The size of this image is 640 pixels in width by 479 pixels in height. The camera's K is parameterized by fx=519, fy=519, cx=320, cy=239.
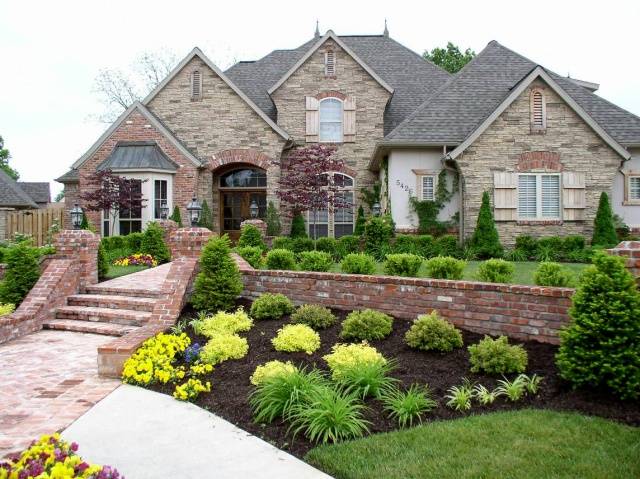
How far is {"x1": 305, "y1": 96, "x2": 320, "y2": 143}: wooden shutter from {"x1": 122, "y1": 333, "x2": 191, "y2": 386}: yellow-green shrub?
14.2 metres

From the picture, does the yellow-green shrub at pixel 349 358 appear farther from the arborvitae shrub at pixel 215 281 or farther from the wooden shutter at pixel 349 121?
the wooden shutter at pixel 349 121

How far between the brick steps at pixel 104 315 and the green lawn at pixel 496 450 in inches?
218

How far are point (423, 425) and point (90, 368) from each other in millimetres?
4364

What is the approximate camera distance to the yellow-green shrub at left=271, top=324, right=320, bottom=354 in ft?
20.4

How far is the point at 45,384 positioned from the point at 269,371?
272 centimetres

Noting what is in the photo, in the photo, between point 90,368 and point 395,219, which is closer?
point 90,368

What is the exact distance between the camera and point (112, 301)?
941cm

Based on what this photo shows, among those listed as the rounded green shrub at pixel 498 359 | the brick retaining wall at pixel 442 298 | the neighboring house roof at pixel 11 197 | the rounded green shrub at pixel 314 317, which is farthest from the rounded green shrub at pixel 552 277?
the neighboring house roof at pixel 11 197

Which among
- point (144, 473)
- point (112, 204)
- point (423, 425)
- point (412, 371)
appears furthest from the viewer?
point (112, 204)

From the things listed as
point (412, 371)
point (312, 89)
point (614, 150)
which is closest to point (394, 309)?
point (412, 371)

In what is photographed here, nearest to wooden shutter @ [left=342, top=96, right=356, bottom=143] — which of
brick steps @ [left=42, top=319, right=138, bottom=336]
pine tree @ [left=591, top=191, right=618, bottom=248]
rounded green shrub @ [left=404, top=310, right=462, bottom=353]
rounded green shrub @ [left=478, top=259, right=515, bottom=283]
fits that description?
pine tree @ [left=591, top=191, right=618, bottom=248]

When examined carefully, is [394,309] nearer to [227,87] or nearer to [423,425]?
[423,425]

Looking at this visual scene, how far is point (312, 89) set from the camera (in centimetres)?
1997

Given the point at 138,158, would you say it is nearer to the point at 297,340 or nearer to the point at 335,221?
the point at 335,221
